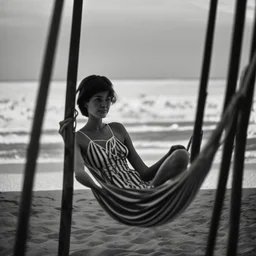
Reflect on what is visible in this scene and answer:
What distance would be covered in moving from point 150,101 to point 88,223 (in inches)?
298

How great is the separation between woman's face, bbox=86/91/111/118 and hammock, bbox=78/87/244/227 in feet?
1.01

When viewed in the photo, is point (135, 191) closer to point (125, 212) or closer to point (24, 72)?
point (125, 212)

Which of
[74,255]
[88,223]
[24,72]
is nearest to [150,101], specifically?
[24,72]

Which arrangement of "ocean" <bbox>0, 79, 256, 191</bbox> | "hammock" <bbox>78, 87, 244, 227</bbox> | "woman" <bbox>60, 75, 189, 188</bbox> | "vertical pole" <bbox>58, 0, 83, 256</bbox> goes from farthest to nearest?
"ocean" <bbox>0, 79, 256, 191</bbox> < "woman" <bbox>60, 75, 189, 188</bbox> < "vertical pole" <bbox>58, 0, 83, 256</bbox> < "hammock" <bbox>78, 87, 244, 227</bbox>

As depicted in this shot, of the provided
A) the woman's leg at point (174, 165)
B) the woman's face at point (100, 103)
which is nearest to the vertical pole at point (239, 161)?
the woman's leg at point (174, 165)

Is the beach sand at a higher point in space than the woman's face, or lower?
lower

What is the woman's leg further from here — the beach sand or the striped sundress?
the beach sand

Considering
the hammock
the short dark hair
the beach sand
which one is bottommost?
the beach sand

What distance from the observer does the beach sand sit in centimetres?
262

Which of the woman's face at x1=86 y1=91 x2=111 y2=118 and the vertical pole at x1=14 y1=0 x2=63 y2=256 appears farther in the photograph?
the woman's face at x1=86 y1=91 x2=111 y2=118

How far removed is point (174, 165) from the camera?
2.01m

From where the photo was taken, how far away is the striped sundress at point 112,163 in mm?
2189

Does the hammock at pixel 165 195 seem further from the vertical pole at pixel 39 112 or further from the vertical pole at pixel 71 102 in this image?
the vertical pole at pixel 39 112

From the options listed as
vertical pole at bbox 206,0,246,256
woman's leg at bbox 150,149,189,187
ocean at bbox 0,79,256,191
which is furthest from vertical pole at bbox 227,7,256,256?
ocean at bbox 0,79,256,191
